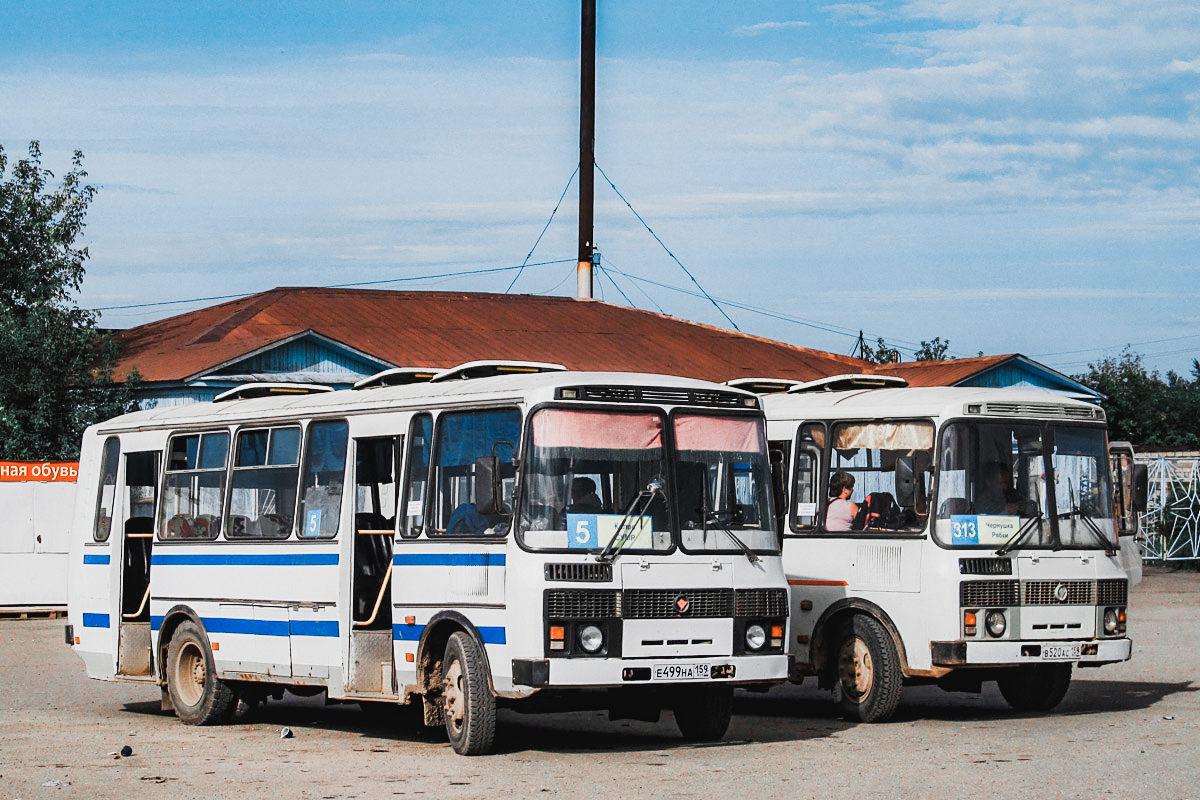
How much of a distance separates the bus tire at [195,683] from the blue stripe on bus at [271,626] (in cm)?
19

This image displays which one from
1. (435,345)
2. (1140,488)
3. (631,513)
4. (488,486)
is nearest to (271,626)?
(488,486)

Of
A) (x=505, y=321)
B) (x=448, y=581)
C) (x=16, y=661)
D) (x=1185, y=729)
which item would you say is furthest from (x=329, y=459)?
(x=505, y=321)

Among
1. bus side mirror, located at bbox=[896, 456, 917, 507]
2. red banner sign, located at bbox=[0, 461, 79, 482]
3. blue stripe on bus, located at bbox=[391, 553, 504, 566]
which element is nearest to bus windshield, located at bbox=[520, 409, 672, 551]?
blue stripe on bus, located at bbox=[391, 553, 504, 566]

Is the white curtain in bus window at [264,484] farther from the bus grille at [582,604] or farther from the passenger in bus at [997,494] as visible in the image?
the passenger in bus at [997,494]

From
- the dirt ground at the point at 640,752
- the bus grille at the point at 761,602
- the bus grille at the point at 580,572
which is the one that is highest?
the bus grille at the point at 580,572

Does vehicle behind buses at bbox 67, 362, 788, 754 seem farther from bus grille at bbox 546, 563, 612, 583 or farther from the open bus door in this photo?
the open bus door

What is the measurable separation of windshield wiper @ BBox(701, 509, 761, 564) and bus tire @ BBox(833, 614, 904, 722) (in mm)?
2296

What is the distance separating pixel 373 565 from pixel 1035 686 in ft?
19.2

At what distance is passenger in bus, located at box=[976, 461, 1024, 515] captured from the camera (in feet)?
46.6

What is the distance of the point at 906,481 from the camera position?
14.5 m

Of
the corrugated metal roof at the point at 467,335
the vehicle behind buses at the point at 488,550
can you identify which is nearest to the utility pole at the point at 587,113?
the corrugated metal roof at the point at 467,335

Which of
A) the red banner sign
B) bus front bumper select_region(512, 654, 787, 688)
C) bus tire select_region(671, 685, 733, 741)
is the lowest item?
bus tire select_region(671, 685, 733, 741)

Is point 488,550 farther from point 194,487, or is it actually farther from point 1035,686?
point 1035,686

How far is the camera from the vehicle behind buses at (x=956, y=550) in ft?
46.0
